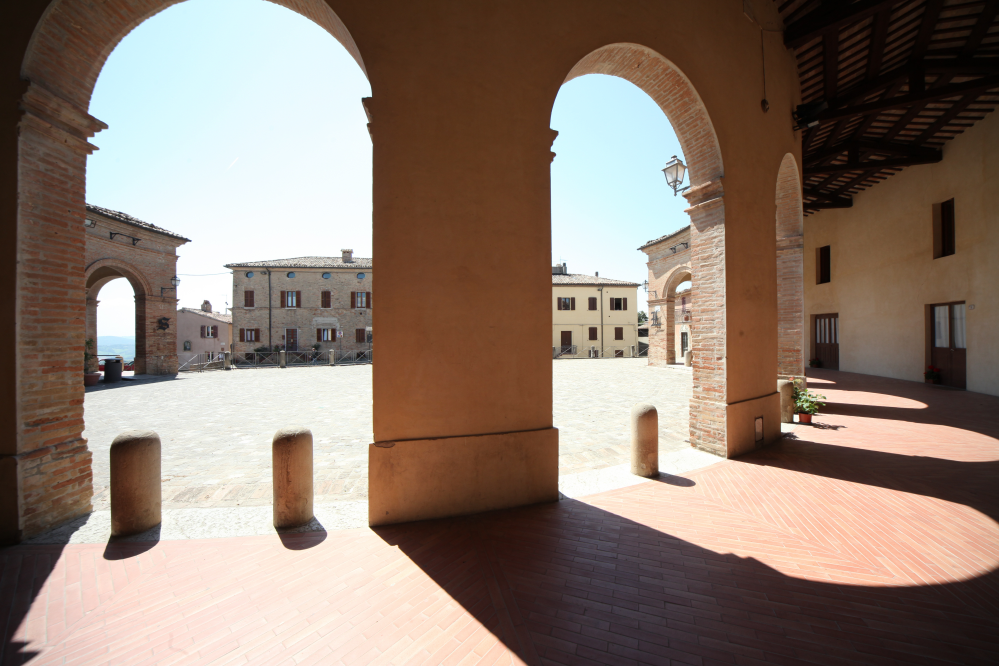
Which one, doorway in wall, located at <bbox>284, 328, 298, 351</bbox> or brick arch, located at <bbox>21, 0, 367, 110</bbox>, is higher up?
brick arch, located at <bbox>21, 0, 367, 110</bbox>

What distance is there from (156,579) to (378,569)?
152 centimetres

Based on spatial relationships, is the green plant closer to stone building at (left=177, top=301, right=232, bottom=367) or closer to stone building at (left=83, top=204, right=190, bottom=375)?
stone building at (left=83, top=204, right=190, bottom=375)

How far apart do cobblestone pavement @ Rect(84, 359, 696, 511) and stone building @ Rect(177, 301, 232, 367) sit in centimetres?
2313

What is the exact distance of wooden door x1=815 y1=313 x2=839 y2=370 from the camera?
54.5 feet

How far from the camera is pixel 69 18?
3.42 meters

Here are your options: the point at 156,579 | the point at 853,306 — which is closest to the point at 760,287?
the point at 156,579

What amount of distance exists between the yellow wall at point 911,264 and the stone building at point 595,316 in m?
18.6

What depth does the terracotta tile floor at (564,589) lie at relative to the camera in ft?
6.97

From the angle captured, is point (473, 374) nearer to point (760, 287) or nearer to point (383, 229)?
point (383, 229)

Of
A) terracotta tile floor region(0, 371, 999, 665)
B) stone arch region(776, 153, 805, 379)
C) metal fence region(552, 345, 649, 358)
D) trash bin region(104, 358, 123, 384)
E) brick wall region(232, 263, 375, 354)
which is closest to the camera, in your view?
terracotta tile floor region(0, 371, 999, 665)

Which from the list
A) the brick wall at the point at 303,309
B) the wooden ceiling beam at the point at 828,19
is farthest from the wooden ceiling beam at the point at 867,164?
the brick wall at the point at 303,309

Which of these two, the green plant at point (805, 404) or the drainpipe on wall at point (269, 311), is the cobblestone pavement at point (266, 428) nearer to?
the green plant at point (805, 404)

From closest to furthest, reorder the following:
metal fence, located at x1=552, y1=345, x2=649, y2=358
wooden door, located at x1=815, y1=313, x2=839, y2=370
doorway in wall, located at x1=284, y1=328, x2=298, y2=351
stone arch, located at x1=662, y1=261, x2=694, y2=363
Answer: wooden door, located at x1=815, y1=313, x2=839, y2=370
stone arch, located at x1=662, y1=261, x2=694, y2=363
doorway in wall, located at x1=284, y1=328, x2=298, y2=351
metal fence, located at x1=552, y1=345, x2=649, y2=358

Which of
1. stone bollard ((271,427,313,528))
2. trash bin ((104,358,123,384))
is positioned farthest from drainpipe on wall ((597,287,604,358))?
stone bollard ((271,427,313,528))
